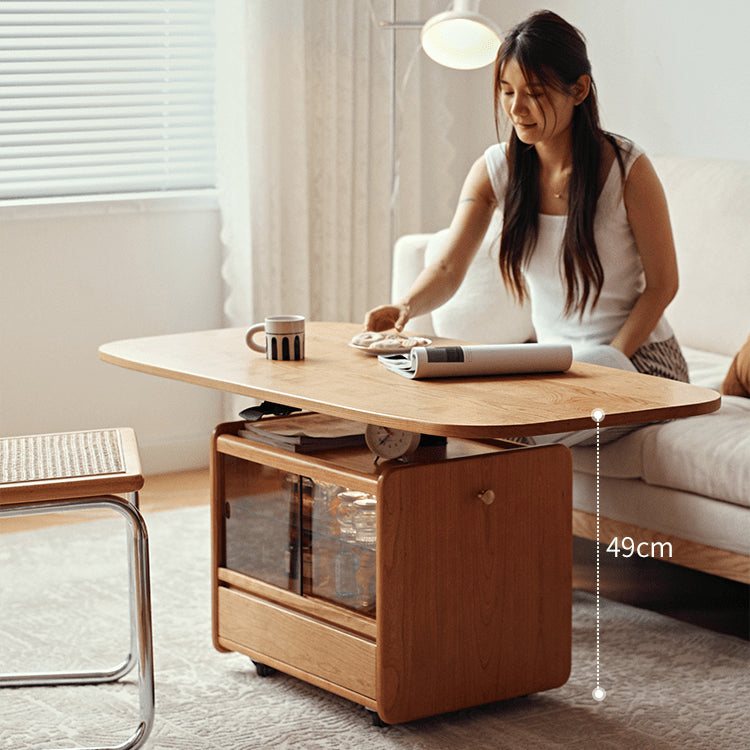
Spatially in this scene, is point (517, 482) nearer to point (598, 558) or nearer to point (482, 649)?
point (482, 649)

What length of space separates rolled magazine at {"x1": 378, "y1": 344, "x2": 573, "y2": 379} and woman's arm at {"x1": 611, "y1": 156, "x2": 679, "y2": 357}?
0.45m

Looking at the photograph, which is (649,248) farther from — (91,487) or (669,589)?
(91,487)

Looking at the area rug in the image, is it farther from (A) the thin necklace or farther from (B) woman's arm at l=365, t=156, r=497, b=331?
(A) the thin necklace

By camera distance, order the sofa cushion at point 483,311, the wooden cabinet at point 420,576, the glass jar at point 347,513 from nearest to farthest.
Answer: the wooden cabinet at point 420,576 → the glass jar at point 347,513 → the sofa cushion at point 483,311

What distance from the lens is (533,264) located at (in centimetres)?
246

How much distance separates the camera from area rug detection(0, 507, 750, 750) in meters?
1.90

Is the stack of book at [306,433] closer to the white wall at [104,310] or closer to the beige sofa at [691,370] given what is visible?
the beige sofa at [691,370]

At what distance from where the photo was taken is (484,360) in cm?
193

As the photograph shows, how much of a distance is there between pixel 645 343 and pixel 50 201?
1.86 meters

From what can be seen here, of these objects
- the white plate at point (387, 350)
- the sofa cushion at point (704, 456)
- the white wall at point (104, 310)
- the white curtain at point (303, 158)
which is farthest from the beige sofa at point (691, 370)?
the white wall at point (104, 310)

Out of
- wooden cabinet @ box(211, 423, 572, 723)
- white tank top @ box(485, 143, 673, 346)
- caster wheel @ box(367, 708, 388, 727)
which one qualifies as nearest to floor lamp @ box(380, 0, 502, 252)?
Answer: white tank top @ box(485, 143, 673, 346)

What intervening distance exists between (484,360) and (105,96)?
2.05 m

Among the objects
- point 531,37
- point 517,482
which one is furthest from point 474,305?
point 517,482

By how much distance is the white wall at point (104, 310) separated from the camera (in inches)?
137
